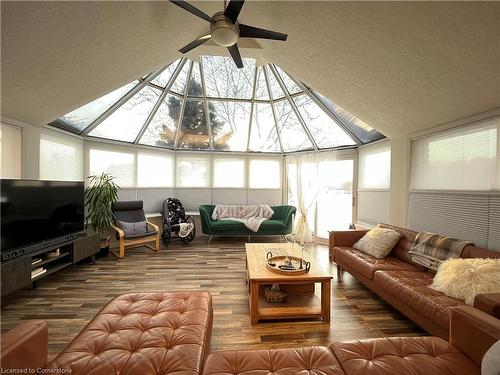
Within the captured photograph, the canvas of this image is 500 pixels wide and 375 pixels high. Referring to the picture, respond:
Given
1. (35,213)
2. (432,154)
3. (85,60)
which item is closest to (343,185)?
(432,154)

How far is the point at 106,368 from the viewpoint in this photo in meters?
1.10

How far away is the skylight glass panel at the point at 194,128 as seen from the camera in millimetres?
5004

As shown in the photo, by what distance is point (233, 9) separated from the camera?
Result: 5.89 ft

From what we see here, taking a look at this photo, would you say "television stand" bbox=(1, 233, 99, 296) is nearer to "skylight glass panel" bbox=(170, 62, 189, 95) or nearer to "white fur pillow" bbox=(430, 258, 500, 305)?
"skylight glass panel" bbox=(170, 62, 189, 95)

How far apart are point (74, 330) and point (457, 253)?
382cm

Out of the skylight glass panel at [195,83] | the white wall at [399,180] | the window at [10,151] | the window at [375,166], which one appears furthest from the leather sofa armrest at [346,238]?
the window at [10,151]

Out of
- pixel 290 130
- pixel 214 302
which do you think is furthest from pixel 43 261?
pixel 290 130

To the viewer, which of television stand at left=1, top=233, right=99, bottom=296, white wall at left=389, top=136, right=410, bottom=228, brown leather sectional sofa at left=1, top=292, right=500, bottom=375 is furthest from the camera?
white wall at left=389, top=136, right=410, bottom=228

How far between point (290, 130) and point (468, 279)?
4.33 metres

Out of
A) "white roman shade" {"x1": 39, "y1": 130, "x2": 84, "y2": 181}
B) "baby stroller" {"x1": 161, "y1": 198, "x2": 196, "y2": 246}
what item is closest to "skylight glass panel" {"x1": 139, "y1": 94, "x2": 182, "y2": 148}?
"white roman shade" {"x1": 39, "y1": 130, "x2": 84, "y2": 181}

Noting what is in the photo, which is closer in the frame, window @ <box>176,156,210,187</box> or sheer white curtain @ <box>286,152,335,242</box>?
sheer white curtain @ <box>286,152,335,242</box>

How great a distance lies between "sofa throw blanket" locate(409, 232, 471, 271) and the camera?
2.33m

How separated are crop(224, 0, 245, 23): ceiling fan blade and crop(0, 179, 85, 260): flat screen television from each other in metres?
2.95

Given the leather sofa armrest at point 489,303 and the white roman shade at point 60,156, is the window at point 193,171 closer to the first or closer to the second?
the white roman shade at point 60,156
